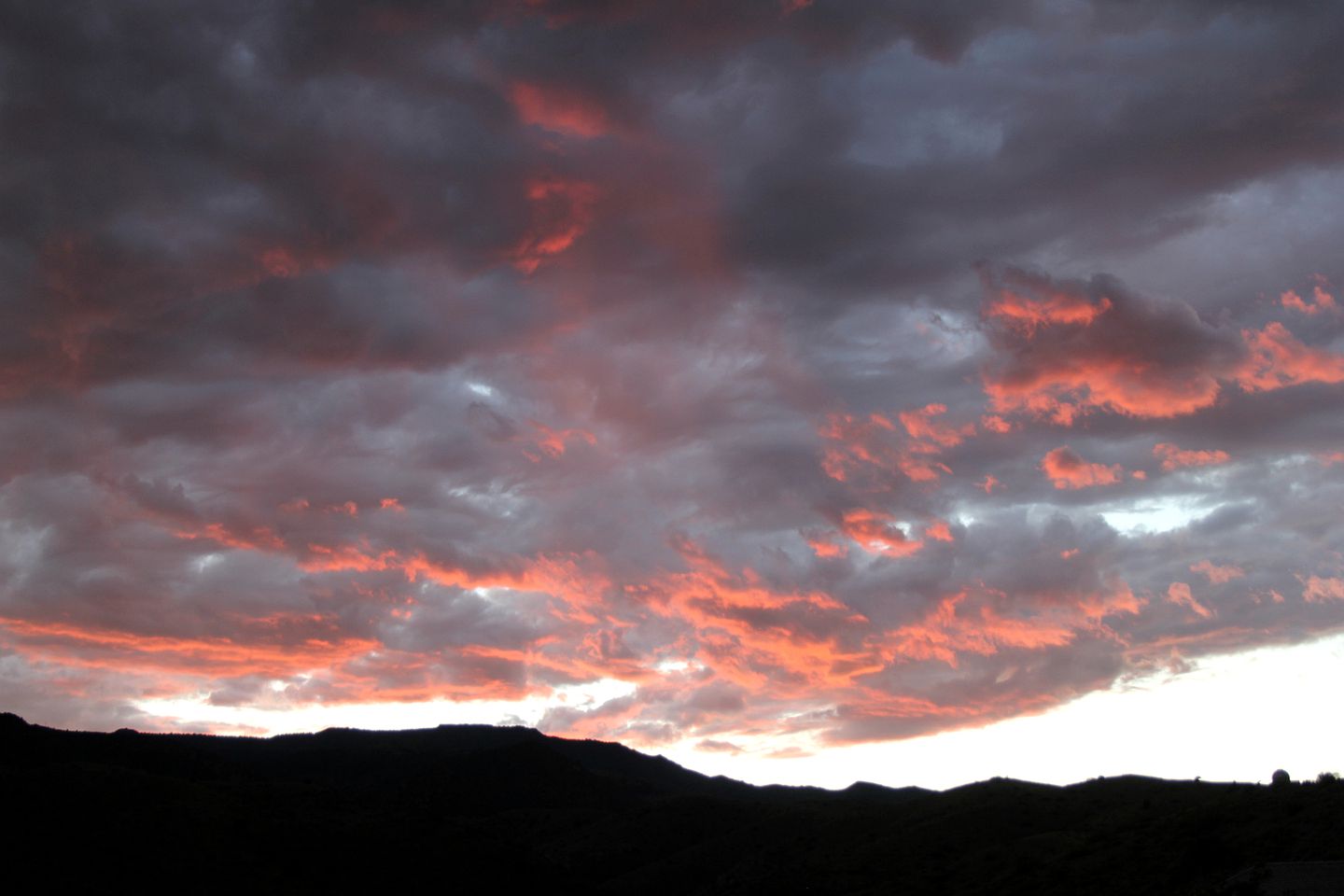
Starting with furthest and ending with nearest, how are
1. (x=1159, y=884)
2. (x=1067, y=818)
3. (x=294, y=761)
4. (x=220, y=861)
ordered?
(x=294, y=761) → (x=1067, y=818) → (x=220, y=861) → (x=1159, y=884)

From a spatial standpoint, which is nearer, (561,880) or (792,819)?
(561,880)

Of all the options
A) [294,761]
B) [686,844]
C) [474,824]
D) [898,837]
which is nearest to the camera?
[898,837]

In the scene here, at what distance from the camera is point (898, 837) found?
88312mm

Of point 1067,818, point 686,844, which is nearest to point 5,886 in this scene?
point 686,844

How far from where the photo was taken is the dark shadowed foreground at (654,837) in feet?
194

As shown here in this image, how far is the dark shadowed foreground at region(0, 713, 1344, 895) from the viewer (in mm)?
59219

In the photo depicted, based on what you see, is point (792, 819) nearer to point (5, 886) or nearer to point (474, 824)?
point (474, 824)

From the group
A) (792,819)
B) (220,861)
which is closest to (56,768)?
(220,861)

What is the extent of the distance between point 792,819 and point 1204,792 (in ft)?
135

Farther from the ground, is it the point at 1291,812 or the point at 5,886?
the point at 1291,812

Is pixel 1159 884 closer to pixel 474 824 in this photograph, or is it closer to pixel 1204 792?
pixel 1204 792

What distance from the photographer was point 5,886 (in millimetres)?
66125

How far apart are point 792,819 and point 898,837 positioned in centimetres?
2053

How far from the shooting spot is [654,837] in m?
113
